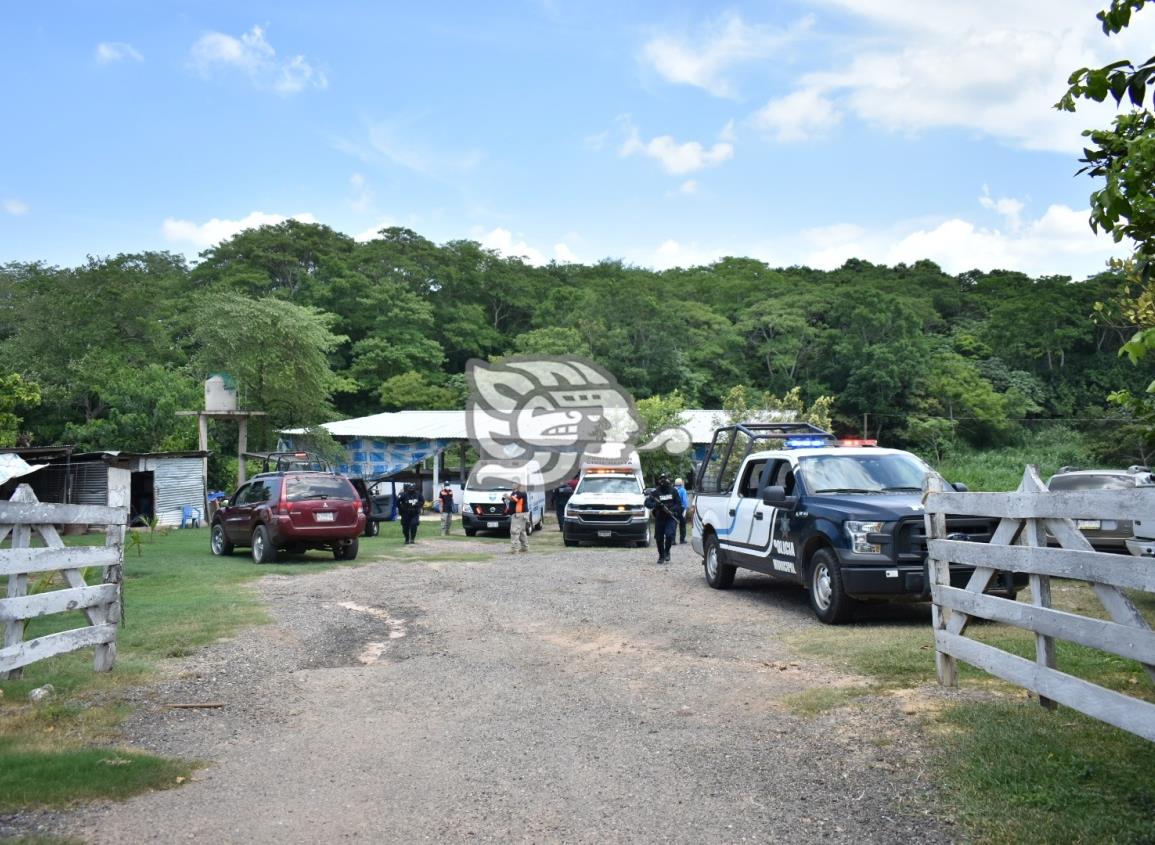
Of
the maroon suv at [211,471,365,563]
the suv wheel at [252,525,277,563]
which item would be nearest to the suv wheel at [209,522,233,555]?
the maroon suv at [211,471,365,563]

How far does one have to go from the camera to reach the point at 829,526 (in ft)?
32.8

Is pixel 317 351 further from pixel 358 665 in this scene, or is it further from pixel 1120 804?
pixel 1120 804

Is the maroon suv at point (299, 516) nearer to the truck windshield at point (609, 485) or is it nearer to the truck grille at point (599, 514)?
the truck grille at point (599, 514)

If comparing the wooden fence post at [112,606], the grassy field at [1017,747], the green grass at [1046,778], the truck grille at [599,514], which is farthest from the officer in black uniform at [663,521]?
the green grass at [1046,778]

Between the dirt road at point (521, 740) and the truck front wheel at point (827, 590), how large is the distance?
0.26 metres

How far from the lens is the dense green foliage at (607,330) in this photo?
150 feet

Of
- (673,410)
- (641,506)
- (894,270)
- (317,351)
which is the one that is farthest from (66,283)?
(894,270)

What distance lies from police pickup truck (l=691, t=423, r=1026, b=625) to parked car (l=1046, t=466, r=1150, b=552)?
217 centimetres

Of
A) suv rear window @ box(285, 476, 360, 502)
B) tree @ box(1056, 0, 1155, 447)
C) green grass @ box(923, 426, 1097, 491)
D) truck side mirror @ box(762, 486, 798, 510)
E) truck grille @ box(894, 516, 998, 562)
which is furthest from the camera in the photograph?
green grass @ box(923, 426, 1097, 491)

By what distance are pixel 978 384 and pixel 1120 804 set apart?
203 feet

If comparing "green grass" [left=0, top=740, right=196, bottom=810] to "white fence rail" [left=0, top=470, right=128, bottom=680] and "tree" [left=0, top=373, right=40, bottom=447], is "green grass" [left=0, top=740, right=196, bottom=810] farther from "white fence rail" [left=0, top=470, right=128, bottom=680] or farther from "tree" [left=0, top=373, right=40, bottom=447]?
"tree" [left=0, top=373, right=40, bottom=447]

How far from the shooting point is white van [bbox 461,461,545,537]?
25.7m

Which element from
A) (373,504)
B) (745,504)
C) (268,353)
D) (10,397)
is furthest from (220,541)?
(268,353)

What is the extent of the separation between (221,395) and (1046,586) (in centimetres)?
3240
